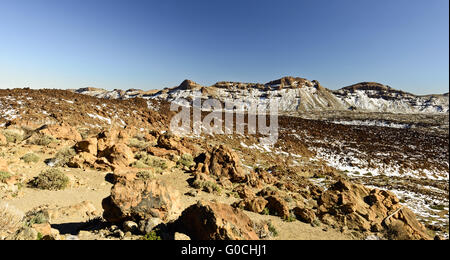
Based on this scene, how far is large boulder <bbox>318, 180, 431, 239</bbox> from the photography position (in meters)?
8.68

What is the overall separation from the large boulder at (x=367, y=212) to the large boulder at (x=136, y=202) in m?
7.08

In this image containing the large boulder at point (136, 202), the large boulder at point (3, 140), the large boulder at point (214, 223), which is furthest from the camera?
the large boulder at point (3, 140)

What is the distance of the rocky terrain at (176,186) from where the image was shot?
5.23 meters

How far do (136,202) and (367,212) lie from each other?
33.2ft

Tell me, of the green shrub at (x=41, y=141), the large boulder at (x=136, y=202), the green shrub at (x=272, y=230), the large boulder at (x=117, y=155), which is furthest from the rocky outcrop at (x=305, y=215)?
the green shrub at (x=41, y=141)

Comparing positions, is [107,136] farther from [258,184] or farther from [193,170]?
[258,184]

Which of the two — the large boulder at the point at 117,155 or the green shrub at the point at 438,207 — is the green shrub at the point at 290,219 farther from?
the green shrub at the point at 438,207

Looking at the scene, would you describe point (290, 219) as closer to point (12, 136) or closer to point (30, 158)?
point (30, 158)

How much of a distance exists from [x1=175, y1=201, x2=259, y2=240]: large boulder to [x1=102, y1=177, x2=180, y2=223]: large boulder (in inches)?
24.6

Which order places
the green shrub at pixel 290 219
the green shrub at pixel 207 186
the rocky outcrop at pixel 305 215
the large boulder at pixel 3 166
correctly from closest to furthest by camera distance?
the large boulder at pixel 3 166 → the green shrub at pixel 290 219 → the rocky outcrop at pixel 305 215 → the green shrub at pixel 207 186

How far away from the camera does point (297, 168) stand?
2094cm

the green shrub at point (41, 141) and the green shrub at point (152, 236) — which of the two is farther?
the green shrub at point (41, 141)
